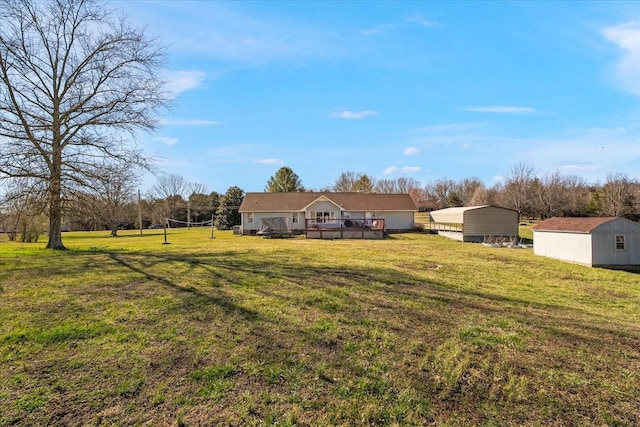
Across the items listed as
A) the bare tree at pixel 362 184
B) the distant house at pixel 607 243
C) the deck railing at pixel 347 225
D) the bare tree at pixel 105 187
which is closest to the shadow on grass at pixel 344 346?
the bare tree at pixel 105 187

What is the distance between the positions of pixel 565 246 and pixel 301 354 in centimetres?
1971

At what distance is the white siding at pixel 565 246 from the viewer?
17747mm

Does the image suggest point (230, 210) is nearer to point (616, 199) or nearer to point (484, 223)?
point (484, 223)

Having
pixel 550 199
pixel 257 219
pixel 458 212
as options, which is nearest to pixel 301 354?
pixel 458 212

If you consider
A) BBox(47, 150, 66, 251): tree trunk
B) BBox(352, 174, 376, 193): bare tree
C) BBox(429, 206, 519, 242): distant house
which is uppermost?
BBox(352, 174, 376, 193): bare tree

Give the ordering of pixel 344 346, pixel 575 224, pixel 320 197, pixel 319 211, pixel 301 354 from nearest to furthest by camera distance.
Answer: pixel 301 354, pixel 344 346, pixel 575 224, pixel 320 197, pixel 319 211

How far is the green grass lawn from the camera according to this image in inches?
133

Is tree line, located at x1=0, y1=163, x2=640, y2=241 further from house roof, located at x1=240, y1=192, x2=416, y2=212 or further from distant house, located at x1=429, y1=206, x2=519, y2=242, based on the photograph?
distant house, located at x1=429, y1=206, x2=519, y2=242

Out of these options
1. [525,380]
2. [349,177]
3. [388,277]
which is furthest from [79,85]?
[349,177]

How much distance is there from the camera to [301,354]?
4.53m

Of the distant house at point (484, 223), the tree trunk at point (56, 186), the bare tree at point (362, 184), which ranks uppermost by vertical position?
the bare tree at point (362, 184)

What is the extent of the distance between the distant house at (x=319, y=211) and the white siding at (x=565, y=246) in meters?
11.1

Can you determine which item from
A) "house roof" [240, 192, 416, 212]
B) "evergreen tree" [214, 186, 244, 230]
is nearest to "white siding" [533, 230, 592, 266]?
"house roof" [240, 192, 416, 212]

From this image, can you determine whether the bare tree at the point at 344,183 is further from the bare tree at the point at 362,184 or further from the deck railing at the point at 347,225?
the deck railing at the point at 347,225
